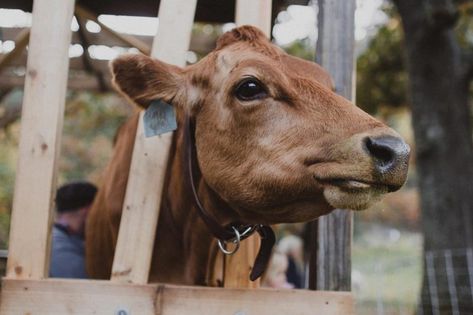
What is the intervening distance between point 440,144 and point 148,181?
23.5 ft

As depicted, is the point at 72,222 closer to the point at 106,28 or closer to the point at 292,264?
the point at 106,28

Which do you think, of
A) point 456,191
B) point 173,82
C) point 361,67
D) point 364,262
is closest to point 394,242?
point 364,262

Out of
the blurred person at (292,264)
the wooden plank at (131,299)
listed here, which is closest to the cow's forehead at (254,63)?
the wooden plank at (131,299)

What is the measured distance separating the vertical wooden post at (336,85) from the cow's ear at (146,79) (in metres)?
0.80

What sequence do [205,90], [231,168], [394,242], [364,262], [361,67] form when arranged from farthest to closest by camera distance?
[394,242]
[364,262]
[361,67]
[205,90]
[231,168]

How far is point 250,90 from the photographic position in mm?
2744

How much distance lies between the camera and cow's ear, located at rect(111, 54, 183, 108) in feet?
9.73

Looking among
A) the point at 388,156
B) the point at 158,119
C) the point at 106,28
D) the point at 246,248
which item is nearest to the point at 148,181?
the point at 158,119

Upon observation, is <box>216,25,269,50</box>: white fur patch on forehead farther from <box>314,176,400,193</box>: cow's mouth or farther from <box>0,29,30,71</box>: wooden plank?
<box>0,29,30,71</box>: wooden plank

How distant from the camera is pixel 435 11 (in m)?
8.70

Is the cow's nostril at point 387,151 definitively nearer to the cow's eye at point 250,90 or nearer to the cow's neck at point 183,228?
the cow's eye at point 250,90

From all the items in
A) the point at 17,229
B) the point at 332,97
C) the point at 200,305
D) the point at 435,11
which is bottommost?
the point at 200,305

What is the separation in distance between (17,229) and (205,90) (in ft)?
3.16

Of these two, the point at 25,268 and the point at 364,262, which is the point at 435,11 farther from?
the point at 364,262
